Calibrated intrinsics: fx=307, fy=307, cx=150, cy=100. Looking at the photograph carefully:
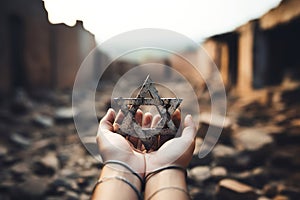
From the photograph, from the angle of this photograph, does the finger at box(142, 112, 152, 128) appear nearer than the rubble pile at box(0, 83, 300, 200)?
Yes

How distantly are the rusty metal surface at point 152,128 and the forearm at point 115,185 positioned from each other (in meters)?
0.16

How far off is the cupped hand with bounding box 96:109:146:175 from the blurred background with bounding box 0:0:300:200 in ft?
0.94

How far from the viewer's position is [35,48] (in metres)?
3.22

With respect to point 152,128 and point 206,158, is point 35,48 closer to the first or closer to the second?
point 206,158

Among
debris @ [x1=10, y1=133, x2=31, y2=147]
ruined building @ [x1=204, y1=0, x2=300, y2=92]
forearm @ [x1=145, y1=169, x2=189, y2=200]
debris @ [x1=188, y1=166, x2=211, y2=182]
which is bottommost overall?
forearm @ [x1=145, y1=169, x2=189, y2=200]

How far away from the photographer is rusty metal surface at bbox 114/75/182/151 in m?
0.89

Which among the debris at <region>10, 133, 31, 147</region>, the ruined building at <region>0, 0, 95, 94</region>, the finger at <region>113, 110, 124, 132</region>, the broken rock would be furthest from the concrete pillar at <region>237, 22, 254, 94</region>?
the finger at <region>113, 110, 124, 132</region>

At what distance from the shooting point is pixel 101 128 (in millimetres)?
869

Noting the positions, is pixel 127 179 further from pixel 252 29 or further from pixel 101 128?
pixel 252 29

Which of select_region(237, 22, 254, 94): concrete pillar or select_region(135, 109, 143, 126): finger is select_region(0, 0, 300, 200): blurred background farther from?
select_region(135, 109, 143, 126): finger

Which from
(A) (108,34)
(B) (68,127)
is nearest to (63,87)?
(B) (68,127)

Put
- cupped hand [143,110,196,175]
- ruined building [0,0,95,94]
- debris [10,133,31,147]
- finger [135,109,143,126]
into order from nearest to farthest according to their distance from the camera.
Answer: cupped hand [143,110,196,175], finger [135,109,143,126], debris [10,133,31,147], ruined building [0,0,95,94]

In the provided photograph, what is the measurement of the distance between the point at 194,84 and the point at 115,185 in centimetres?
299

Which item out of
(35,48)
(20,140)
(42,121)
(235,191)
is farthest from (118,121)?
(35,48)
